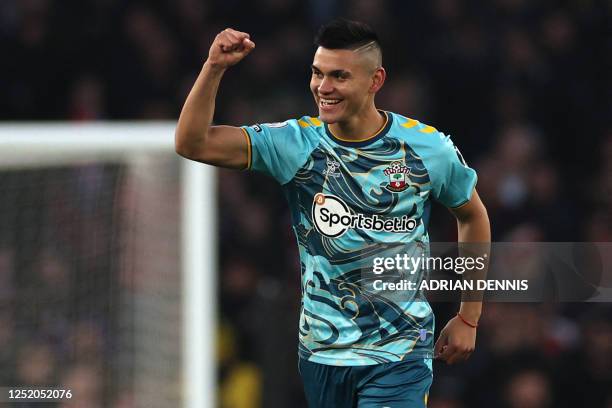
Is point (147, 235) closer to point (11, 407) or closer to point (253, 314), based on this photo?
point (11, 407)

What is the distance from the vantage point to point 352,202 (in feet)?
14.3

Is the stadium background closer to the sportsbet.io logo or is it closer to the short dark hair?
the sportsbet.io logo

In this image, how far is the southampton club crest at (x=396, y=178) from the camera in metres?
4.36

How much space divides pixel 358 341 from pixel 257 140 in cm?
74

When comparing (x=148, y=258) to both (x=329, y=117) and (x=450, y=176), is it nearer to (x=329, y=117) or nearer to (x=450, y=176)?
(x=329, y=117)

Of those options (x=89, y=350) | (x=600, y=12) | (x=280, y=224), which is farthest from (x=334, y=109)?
(x=600, y=12)

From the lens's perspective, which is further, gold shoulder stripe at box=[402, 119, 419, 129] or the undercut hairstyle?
gold shoulder stripe at box=[402, 119, 419, 129]

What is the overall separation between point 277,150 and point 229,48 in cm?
44

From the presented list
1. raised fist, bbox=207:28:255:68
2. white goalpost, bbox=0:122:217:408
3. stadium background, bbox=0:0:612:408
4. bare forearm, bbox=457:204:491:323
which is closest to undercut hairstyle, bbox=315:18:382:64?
raised fist, bbox=207:28:255:68

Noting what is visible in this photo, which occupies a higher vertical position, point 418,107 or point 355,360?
point 418,107

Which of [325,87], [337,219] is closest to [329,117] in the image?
[325,87]

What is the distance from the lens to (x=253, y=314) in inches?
278

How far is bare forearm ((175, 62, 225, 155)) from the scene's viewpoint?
Answer: 4.11 metres

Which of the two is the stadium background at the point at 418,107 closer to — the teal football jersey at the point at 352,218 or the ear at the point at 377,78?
the teal football jersey at the point at 352,218
